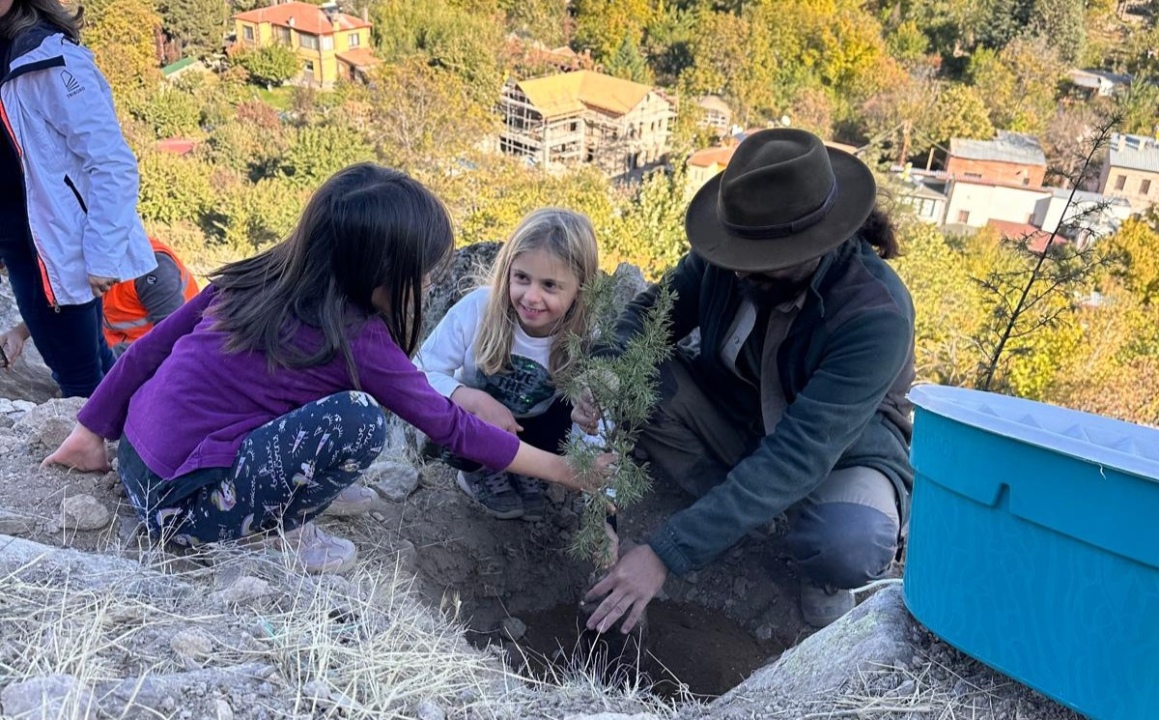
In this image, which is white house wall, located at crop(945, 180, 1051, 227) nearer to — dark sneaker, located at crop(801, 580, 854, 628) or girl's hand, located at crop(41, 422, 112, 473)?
dark sneaker, located at crop(801, 580, 854, 628)

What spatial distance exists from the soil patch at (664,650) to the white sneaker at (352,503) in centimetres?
50

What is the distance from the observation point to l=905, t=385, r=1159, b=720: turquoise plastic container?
1.43 metres

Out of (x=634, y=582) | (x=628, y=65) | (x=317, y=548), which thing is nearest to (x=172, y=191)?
(x=628, y=65)

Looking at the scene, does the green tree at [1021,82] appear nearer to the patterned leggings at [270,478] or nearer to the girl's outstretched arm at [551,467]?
the girl's outstretched arm at [551,467]

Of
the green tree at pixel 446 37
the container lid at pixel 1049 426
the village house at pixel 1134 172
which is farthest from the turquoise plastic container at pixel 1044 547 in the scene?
the green tree at pixel 446 37

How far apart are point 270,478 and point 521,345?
3.12 ft

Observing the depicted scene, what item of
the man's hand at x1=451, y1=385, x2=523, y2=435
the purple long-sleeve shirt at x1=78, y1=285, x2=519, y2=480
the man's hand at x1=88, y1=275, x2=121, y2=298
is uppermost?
the purple long-sleeve shirt at x1=78, y1=285, x2=519, y2=480

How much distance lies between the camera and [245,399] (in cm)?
204

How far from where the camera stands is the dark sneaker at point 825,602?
259 centimetres

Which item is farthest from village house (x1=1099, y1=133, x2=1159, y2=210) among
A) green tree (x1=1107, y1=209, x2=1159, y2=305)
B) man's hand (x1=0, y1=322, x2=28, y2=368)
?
man's hand (x1=0, y1=322, x2=28, y2=368)

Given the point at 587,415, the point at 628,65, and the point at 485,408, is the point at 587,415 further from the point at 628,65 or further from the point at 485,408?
the point at 628,65

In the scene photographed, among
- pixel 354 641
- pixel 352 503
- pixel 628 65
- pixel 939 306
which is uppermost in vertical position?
pixel 354 641

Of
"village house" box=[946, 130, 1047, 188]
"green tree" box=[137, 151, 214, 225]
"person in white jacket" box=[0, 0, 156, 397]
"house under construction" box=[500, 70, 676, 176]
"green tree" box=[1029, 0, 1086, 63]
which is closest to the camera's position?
"person in white jacket" box=[0, 0, 156, 397]

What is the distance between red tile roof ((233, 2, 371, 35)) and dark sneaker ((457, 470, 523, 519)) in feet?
133
